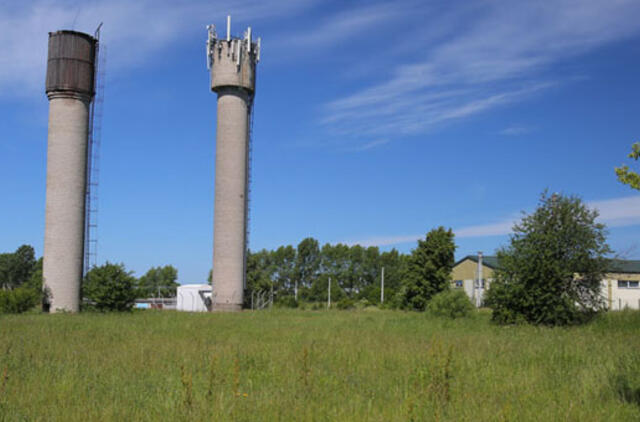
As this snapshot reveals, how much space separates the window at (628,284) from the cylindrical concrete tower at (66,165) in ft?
161

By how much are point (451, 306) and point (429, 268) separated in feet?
50.2

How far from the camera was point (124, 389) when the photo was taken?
989cm

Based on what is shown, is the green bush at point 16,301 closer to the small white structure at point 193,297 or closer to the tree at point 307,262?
the small white structure at point 193,297

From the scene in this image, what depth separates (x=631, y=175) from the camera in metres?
8.80

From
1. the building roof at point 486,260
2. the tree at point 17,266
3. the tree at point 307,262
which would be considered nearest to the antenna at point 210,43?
the building roof at point 486,260

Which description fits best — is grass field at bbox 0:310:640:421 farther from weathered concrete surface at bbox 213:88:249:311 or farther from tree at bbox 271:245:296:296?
tree at bbox 271:245:296:296

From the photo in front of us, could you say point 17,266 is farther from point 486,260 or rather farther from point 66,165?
point 486,260

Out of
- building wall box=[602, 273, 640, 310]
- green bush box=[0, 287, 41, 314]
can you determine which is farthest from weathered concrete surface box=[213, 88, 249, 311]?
building wall box=[602, 273, 640, 310]

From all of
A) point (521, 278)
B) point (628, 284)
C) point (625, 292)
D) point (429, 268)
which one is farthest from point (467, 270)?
point (521, 278)

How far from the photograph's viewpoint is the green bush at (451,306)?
3094 cm

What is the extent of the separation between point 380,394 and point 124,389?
4362 millimetres

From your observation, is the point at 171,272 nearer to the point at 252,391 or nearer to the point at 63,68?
the point at 63,68

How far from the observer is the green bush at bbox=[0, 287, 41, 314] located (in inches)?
1501

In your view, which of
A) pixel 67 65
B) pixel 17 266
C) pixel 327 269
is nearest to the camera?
pixel 67 65
